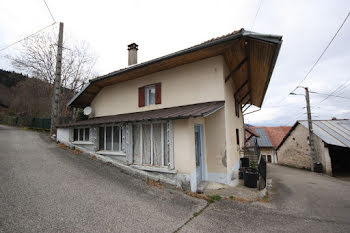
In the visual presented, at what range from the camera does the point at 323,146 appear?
13.4 metres

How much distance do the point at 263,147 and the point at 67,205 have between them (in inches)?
1064

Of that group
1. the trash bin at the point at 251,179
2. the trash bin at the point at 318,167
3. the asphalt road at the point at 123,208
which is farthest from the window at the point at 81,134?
the trash bin at the point at 318,167

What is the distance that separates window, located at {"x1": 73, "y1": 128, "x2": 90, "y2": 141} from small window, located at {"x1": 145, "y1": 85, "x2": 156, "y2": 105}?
154 inches

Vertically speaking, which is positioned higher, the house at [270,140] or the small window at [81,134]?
the small window at [81,134]

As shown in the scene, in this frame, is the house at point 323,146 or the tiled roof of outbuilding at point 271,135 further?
the tiled roof of outbuilding at point 271,135

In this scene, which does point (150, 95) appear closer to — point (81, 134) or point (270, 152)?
point (81, 134)

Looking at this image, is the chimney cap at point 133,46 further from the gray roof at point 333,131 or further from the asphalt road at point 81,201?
the gray roof at point 333,131

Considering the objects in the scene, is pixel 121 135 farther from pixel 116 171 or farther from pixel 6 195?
pixel 6 195

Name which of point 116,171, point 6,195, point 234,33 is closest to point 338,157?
point 234,33

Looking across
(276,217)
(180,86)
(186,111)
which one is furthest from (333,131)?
(186,111)

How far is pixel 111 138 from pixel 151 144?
8.89 feet

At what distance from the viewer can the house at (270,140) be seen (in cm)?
2434

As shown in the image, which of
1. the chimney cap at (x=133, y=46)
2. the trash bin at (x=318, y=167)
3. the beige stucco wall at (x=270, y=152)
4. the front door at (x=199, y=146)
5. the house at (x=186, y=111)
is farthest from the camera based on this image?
the beige stucco wall at (x=270, y=152)

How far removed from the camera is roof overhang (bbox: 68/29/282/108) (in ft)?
16.9
